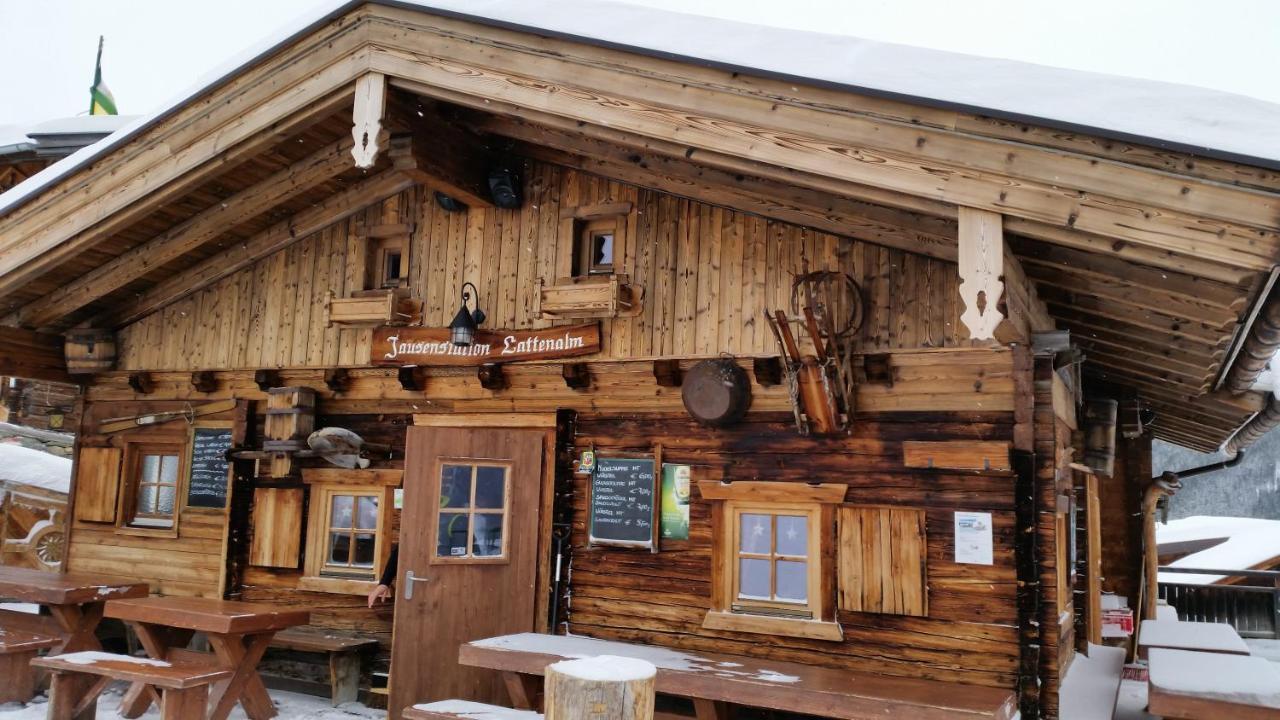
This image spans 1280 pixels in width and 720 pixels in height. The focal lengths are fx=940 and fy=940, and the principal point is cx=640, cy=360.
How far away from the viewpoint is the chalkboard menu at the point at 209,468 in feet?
30.3

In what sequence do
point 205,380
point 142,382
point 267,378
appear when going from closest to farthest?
point 267,378, point 205,380, point 142,382

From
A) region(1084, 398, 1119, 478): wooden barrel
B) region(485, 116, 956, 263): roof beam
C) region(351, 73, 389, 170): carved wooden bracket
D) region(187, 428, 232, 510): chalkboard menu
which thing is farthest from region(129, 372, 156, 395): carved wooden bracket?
region(1084, 398, 1119, 478): wooden barrel

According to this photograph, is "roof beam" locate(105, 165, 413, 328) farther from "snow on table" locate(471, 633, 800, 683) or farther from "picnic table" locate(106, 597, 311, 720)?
"snow on table" locate(471, 633, 800, 683)

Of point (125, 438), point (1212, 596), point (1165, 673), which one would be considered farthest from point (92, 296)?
point (1212, 596)

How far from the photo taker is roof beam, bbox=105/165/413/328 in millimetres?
8664

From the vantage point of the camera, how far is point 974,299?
16.0 ft

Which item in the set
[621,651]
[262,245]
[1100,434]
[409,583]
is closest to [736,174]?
[621,651]

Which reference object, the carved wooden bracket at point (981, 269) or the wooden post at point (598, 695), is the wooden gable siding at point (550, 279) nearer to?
the carved wooden bracket at point (981, 269)

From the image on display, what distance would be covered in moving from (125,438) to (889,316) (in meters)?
7.90

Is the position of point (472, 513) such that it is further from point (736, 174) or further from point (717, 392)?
point (736, 174)

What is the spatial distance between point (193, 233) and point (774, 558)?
6.07 metres

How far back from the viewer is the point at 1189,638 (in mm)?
8398

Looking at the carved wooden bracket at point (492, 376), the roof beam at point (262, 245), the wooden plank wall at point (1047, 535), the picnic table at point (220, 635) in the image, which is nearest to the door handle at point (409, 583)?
the picnic table at point (220, 635)

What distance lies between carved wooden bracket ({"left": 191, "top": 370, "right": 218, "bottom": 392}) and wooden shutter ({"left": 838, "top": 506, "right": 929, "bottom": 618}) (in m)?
6.35
